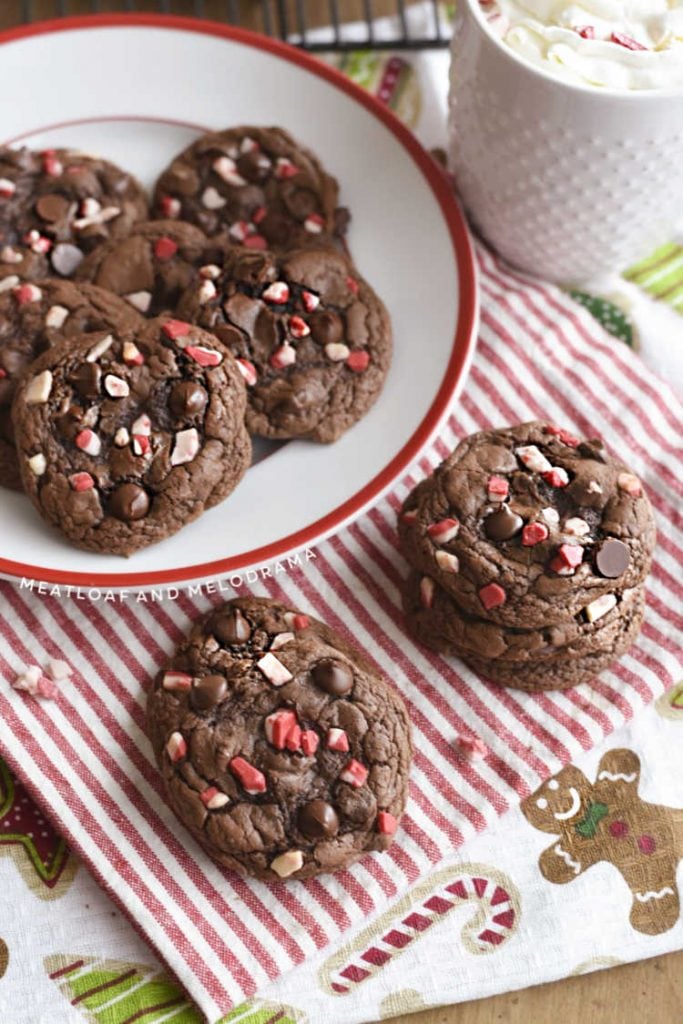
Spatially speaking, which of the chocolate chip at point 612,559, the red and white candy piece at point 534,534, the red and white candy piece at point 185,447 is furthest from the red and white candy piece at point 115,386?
the chocolate chip at point 612,559

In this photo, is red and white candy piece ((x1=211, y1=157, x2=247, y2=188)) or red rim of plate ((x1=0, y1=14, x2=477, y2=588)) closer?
red rim of plate ((x1=0, y1=14, x2=477, y2=588))

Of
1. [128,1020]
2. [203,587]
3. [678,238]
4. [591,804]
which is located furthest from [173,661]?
[678,238]

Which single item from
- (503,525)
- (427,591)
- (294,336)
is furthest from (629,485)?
(294,336)

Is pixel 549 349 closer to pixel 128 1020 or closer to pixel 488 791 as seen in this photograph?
pixel 488 791

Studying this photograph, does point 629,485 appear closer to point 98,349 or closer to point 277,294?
point 277,294

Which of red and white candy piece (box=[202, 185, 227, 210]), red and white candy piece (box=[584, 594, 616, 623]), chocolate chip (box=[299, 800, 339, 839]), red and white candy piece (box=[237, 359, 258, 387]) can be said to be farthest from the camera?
red and white candy piece (box=[202, 185, 227, 210])

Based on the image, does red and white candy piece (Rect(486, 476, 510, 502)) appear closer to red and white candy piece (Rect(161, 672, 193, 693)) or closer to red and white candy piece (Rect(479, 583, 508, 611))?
red and white candy piece (Rect(479, 583, 508, 611))

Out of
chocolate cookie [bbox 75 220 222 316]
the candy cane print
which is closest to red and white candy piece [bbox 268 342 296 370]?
chocolate cookie [bbox 75 220 222 316]

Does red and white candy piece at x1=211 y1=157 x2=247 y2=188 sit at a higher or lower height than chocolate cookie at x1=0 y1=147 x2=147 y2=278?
higher
